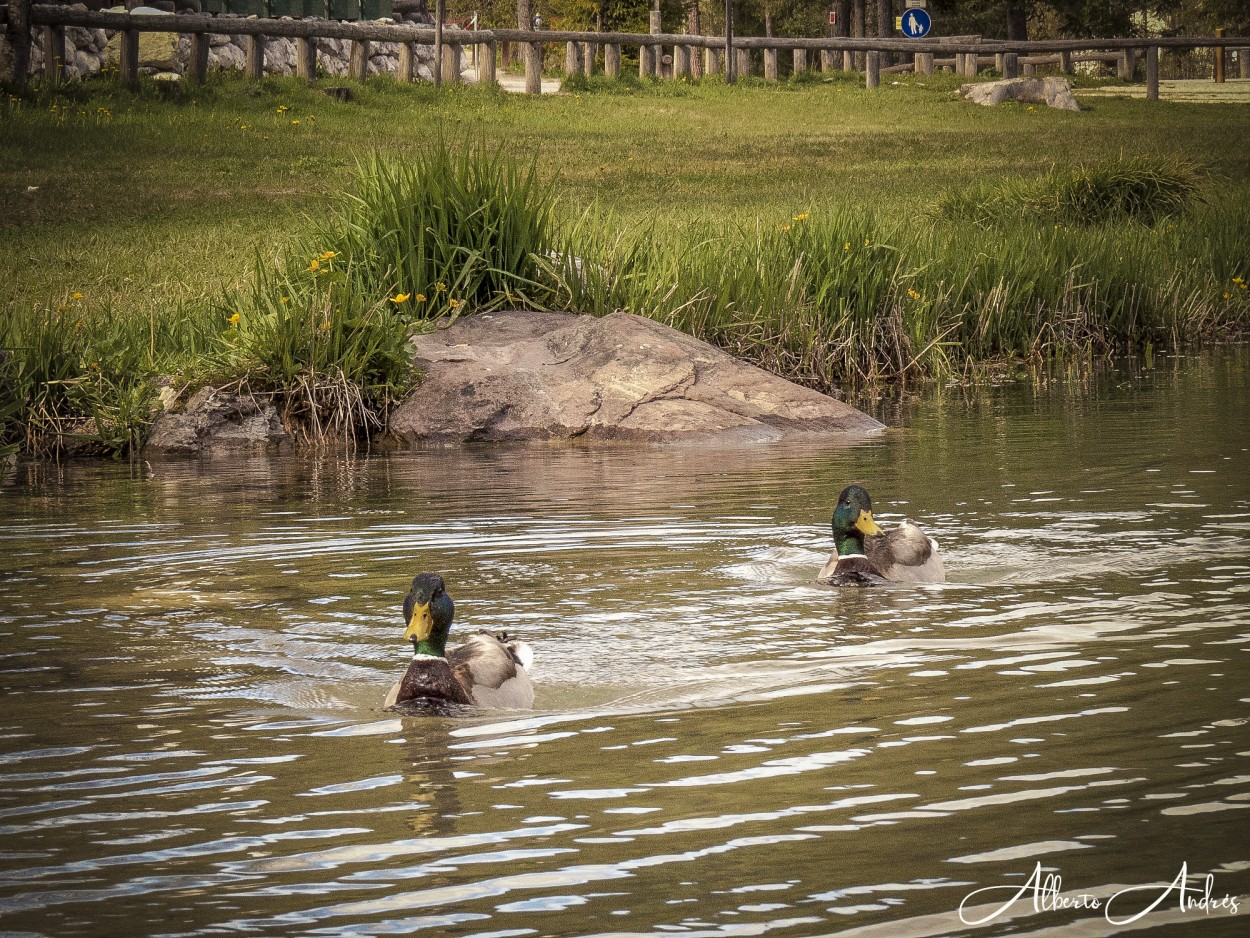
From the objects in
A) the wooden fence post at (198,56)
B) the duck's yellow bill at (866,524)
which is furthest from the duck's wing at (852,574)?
the wooden fence post at (198,56)

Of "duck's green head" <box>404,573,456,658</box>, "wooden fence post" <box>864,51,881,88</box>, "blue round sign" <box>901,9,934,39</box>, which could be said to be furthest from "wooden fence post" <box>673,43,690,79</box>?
"duck's green head" <box>404,573,456,658</box>

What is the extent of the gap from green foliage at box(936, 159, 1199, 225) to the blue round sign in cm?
2555

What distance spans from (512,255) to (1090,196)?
10.5 m

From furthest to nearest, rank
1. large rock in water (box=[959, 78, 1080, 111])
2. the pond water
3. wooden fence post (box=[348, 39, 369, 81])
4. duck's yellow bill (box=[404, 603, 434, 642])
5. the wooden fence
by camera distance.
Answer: large rock in water (box=[959, 78, 1080, 111]), wooden fence post (box=[348, 39, 369, 81]), the wooden fence, duck's yellow bill (box=[404, 603, 434, 642]), the pond water

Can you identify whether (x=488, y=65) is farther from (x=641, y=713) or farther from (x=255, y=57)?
(x=641, y=713)

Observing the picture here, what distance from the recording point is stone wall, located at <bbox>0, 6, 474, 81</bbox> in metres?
35.5

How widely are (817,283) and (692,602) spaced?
27.9 ft

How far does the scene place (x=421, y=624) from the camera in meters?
7.01

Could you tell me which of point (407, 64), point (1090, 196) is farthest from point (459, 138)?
point (1090, 196)

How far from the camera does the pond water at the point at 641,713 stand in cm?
489

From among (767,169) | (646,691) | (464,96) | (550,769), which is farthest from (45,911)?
(464,96)

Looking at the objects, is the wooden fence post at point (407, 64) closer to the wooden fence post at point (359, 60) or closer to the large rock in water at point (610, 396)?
the wooden fence post at point (359, 60)

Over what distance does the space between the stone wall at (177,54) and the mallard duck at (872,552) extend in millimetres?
24212

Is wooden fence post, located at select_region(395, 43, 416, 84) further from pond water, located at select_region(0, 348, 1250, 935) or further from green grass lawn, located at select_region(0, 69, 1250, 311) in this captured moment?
pond water, located at select_region(0, 348, 1250, 935)
